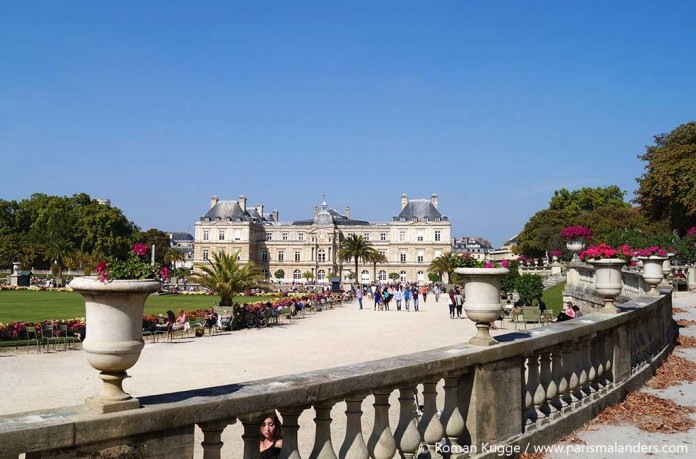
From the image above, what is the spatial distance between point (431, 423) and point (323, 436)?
3.46 feet

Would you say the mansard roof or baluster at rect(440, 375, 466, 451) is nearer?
baluster at rect(440, 375, 466, 451)

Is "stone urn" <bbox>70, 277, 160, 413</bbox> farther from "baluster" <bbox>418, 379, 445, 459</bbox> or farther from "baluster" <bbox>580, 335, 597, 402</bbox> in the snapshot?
"baluster" <bbox>580, 335, 597, 402</bbox>

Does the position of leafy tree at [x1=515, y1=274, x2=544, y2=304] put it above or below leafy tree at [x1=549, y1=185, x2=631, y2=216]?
A: below

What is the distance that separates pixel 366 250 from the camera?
241ft

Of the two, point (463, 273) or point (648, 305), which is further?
point (648, 305)

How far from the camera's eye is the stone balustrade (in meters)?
2.61

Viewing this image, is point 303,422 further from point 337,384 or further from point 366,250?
point 366,250

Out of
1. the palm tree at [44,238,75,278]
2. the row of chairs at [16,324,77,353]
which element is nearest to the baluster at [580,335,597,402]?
the row of chairs at [16,324,77,353]

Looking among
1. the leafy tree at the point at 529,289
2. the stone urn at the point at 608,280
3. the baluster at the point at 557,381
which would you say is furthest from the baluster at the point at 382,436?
the leafy tree at the point at 529,289

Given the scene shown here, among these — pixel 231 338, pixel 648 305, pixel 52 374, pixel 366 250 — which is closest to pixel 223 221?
pixel 366 250

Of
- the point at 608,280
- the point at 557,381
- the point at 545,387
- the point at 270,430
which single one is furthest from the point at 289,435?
the point at 608,280

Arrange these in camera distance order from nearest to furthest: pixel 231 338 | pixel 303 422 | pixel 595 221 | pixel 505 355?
pixel 505 355
pixel 303 422
pixel 231 338
pixel 595 221

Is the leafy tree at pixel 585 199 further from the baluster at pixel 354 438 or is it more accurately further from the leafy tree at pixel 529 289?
the baluster at pixel 354 438

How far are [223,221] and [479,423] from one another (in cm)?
10696
